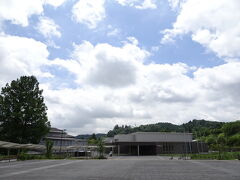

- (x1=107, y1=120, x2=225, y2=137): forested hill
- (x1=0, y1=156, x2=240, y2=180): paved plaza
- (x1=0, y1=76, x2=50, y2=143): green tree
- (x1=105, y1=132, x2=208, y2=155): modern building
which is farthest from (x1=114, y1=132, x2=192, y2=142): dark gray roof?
(x1=107, y1=120, x2=225, y2=137): forested hill

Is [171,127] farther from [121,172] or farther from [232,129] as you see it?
[121,172]

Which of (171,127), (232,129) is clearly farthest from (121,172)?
(171,127)

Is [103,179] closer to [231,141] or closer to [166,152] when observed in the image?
[166,152]

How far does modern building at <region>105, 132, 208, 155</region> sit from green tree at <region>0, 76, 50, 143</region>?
2625 centimetres

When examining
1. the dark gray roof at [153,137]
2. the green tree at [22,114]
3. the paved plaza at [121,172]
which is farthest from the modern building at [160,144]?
the paved plaza at [121,172]

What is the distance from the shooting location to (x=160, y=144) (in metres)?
69.1

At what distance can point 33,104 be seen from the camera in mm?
47719

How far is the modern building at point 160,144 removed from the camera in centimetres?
6906

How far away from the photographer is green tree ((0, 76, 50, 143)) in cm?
4575

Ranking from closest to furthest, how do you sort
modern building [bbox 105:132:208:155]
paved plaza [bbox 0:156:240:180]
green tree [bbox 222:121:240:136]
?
paved plaza [bbox 0:156:240:180]
modern building [bbox 105:132:208:155]
green tree [bbox 222:121:240:136]

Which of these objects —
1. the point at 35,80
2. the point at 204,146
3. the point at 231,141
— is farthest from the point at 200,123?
the point at 35,80

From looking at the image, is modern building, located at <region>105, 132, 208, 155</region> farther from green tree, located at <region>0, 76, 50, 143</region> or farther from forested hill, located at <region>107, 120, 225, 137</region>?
forested hill, located at <region>107, 120, 225, 137</region>

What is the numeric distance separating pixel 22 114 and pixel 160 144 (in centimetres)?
3926

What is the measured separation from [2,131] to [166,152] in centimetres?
4405
